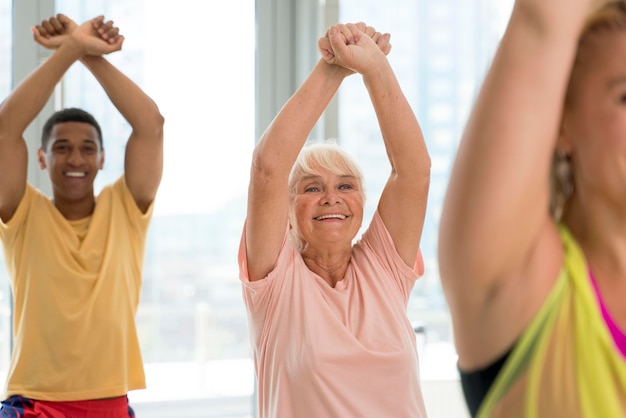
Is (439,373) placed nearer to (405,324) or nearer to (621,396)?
(405,324)

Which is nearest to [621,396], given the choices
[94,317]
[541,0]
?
[541,0]

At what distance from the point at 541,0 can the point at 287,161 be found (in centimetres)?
123

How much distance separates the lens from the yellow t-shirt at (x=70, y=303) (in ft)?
8.40

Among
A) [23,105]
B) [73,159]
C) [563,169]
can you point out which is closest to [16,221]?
[73,159]

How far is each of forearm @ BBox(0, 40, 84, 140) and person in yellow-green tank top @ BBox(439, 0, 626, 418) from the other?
2.16 metres

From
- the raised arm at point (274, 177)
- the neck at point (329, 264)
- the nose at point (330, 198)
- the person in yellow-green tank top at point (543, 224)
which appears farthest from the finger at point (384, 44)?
the person in yellow-green tank top at point (543, 224)

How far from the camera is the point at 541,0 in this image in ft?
2.20

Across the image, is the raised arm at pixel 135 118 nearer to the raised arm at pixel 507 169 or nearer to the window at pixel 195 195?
the window at pixel 195 195

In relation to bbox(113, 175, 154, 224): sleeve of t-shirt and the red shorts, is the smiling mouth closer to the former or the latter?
bbox(113, 175, 154, 224): sleeve of t-shirt

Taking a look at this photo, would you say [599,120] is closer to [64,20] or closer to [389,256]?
[389,256]

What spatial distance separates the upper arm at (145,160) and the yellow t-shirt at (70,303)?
11 cm

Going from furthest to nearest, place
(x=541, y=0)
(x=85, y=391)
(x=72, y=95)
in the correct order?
(x=72, y=95) < (x=85, y=391) < (x=541, y=0)

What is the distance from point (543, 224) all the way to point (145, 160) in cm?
212

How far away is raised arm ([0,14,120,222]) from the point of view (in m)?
2.62
